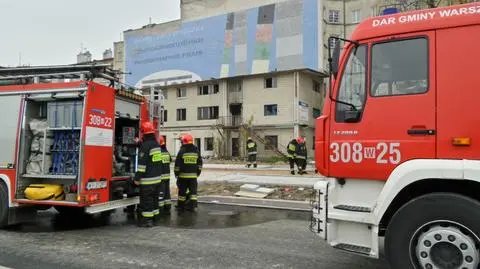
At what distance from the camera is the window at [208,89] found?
142 ft

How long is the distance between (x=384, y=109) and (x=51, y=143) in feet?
18.6

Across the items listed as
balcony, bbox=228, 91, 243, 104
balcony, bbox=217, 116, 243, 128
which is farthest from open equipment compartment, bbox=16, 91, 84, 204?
balcony, bbox=228, 91, 243, 104

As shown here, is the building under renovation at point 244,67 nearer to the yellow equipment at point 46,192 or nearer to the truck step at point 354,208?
the yellow equipment at point 46,192

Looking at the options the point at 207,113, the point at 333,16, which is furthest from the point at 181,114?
the point at 333,16

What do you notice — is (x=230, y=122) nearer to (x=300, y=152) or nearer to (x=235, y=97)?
(x=235, y=97)

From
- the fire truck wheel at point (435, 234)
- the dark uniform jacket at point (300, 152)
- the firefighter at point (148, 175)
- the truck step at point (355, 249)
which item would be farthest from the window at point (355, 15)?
the fire truck wheel at point (435, 234)

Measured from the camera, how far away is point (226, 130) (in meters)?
41.8

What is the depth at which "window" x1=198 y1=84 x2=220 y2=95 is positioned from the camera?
1707 inches

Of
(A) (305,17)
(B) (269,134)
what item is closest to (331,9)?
(A) (305,17)

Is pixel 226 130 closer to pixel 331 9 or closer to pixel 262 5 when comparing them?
pixel 262 5

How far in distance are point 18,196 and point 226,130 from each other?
34.5 metres

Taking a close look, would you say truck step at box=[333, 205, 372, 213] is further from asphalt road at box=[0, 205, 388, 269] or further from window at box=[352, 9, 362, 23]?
window at box=[352, 9, 362, 23]

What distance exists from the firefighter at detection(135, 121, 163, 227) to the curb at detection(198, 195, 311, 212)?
3155 millimetres

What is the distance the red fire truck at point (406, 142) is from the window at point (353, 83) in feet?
0.03
